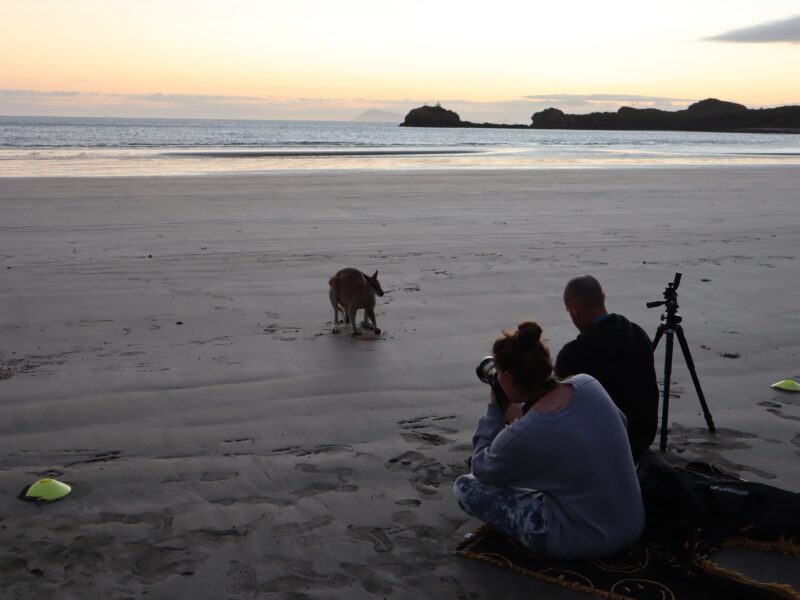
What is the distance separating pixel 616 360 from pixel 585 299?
13.1 inches

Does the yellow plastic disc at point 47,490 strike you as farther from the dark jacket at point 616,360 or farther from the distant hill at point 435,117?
the distant hill at point 435,117

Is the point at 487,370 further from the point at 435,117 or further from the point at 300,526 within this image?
the point at 435,117

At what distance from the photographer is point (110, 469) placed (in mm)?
4293

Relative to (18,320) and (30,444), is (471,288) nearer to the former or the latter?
(18,320)

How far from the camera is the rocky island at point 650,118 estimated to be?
359ft

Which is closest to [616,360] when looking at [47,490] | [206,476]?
[206,476]

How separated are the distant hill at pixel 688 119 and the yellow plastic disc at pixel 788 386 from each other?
106032 mm

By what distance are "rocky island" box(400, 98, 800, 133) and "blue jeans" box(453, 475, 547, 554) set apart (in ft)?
371

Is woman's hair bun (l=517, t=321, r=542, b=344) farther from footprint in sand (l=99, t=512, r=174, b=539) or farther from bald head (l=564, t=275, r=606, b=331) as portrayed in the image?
footprint in sand (l=99, t=512, r=174, b=539)

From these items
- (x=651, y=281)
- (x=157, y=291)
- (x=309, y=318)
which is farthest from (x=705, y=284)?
(x=157, y=291)

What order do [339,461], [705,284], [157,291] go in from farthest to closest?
[705,284] → [157,291] → [339,461]

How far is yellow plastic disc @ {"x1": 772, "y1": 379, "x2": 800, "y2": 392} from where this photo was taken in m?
5.60

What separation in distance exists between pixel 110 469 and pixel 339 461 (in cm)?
121

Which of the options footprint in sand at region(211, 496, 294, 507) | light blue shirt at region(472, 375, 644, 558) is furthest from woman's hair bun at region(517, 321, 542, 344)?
footprint in sand at region(211, 496, 294, 507)
